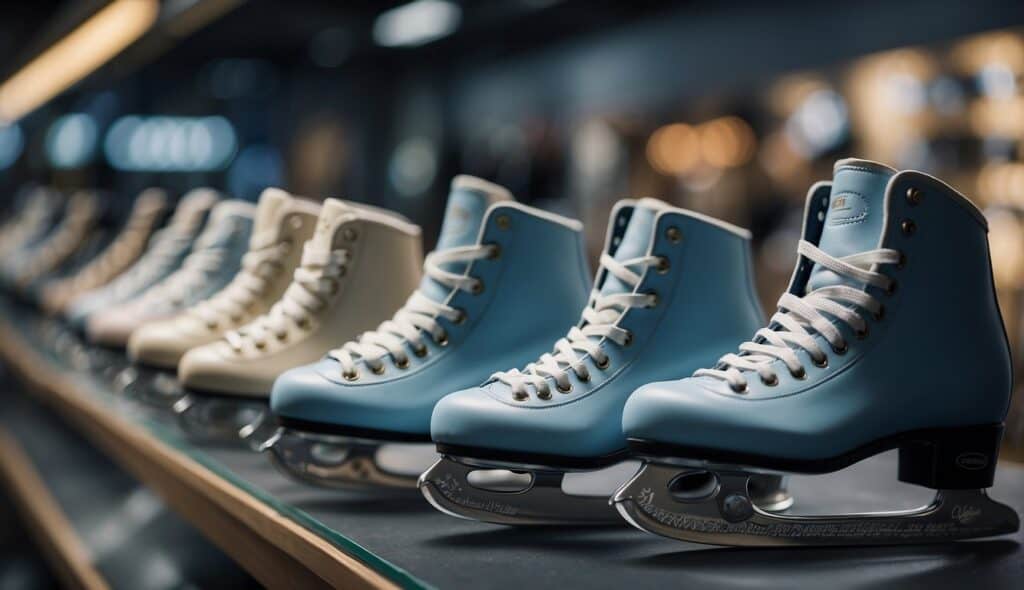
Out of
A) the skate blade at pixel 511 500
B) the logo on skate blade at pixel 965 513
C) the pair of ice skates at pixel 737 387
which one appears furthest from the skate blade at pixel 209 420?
the logo on skate blade at pixel 965 513

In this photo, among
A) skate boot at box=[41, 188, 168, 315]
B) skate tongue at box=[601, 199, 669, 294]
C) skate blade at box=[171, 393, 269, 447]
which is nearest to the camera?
skate tongue at box=[601, 199, 669, 294]

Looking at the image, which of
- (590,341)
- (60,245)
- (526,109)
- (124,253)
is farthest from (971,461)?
(526,109)

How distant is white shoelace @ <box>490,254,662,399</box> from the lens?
987 mm

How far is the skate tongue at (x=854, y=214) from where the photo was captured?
3.12ft

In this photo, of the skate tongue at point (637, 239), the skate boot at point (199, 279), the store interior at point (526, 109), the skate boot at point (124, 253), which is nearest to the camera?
the skate tongue at point (637, 239)

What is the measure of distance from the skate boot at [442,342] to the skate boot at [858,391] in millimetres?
285

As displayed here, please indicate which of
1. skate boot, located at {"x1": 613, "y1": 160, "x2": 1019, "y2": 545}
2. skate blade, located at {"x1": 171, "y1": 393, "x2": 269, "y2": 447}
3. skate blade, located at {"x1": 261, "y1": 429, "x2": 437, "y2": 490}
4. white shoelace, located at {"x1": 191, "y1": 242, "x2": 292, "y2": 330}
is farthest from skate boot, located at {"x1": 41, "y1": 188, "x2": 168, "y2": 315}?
skate boot, located at {"x1": 613, "y1": 160, "x2": 1019, "y2": 545}

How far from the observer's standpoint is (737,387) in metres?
0.90

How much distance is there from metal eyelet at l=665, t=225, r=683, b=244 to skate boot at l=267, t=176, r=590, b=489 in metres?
0.18

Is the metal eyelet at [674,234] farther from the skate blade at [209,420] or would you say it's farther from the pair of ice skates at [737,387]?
the skate blade at [209,420]

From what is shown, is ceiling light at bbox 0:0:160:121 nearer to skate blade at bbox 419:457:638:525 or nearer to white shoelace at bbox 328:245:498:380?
white shoelace at bbox 328:245:498:380

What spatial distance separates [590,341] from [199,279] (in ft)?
3.92

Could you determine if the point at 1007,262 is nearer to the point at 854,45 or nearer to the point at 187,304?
the point at 854,45

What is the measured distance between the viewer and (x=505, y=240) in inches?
46.0
